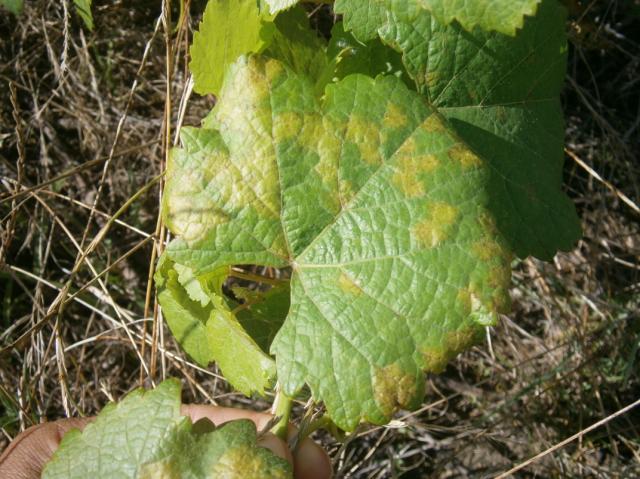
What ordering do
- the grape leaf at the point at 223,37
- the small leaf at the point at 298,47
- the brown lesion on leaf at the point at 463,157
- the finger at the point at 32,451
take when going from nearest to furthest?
the brown lesion on leaf at the point at 463,157
the grape leaf at the point at 223,37
the small leaf at the point at 298,47
the finger at the point at 32,451

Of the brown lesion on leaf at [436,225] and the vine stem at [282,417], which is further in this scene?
the vine stem at [282,417]

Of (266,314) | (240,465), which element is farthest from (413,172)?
(240,465)

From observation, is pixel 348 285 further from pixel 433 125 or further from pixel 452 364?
pixel 452 364

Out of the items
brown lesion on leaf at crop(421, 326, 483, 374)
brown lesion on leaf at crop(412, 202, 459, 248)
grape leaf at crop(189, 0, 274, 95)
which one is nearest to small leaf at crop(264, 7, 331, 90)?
grape leaf at crop(189, 0, 274, 95)

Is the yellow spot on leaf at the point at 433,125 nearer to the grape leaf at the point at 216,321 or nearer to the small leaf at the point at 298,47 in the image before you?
the small leaf at the point at 298,47

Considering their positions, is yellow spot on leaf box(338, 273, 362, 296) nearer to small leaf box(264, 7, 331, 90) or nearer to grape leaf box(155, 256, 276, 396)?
grape leaf box(155, 256, 276, 396)

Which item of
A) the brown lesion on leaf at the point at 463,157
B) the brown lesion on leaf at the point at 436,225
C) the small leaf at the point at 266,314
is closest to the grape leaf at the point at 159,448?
the small leaf at the point at 266,314

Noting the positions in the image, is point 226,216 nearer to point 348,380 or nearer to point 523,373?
point 348,380
